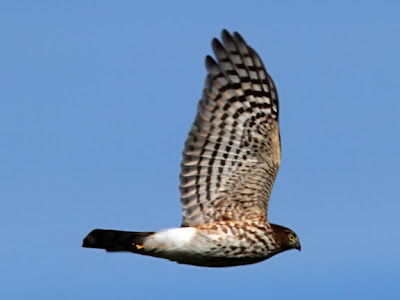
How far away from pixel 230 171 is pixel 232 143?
35 cm

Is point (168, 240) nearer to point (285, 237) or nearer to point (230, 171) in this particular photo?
point (230, 171)

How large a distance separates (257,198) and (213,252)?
0.96m

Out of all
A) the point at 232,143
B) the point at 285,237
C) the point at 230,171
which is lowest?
the point at 285,237

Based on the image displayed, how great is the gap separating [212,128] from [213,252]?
1551mm

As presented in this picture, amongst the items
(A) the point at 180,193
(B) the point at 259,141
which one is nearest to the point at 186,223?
(A) the point at 180,193

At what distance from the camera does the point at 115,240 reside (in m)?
13.9

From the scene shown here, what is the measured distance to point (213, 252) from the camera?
13906 millimetres

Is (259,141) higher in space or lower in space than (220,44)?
lower

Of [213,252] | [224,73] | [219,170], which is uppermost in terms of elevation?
[224,73]

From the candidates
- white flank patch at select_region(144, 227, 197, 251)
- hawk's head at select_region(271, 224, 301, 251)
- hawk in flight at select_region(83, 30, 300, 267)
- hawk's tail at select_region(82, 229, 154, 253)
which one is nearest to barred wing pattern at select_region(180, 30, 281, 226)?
hawk in flight at select_region(83, 30, 300, 267)

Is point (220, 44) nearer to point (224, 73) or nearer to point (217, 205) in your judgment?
point (224, 73)

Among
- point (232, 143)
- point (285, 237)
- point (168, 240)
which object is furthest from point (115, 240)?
point (285, 237)

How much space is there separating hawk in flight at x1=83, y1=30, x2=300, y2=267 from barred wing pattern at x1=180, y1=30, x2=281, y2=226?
1cm

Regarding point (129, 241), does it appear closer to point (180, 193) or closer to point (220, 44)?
point (180, 193)
